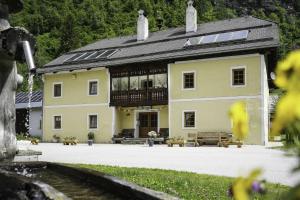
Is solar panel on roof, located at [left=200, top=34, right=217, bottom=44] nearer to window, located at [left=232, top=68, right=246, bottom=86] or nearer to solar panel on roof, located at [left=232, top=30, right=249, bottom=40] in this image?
solar panel on roof, located at [left=232, top=30, right=249, bottom=40]

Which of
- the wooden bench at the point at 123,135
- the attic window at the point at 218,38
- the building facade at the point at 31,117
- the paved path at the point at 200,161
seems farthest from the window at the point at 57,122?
the paved path at the point at 200,161

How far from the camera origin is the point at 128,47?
31.4 meters

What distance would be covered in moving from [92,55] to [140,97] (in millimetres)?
6152

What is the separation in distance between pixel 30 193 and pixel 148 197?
38.6 inches

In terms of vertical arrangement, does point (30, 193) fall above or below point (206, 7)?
below

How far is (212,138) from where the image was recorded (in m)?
23.4

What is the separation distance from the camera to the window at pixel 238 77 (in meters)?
24.2

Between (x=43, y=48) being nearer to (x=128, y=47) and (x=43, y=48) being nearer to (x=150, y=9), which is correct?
(x=150, y=9)

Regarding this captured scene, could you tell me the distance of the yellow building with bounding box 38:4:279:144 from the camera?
24.1m

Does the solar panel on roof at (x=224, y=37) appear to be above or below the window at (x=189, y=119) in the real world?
above

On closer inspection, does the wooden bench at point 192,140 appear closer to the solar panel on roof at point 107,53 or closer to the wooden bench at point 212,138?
the wooden bench at point 212,138

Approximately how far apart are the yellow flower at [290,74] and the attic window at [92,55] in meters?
29.4

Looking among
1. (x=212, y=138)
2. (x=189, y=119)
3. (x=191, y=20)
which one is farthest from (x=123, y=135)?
(x=191, y=20)

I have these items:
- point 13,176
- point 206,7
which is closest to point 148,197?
point 13,176
